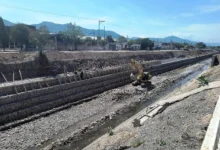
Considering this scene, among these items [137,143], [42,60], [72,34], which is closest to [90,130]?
[137,143]

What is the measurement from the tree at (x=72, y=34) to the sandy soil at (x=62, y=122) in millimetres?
49366

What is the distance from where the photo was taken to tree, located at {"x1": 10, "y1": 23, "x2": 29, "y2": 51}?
55000 mm

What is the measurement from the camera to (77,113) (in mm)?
23328

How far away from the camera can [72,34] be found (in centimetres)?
7719

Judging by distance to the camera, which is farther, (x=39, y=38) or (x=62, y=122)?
(x=39, y=38)

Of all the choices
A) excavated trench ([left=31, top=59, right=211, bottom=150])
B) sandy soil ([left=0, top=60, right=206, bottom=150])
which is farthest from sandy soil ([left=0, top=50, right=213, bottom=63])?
excavated trench ([left=31, top=59, right=211, bottom=150])

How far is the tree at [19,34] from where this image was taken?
55.0 metres

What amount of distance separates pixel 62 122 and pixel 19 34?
4131 centimetres

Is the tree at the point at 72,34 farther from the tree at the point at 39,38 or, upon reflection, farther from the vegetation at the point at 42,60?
the vegetation at the point at 42,60

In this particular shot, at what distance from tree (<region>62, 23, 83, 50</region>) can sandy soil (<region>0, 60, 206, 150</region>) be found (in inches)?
1944

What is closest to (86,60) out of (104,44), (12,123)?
(12,123)

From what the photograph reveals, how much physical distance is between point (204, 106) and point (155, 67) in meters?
39.7

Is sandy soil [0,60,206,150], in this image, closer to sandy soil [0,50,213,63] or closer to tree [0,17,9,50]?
sandy soil [0,50,213,63]

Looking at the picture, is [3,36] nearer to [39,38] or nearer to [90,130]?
[39,38]
